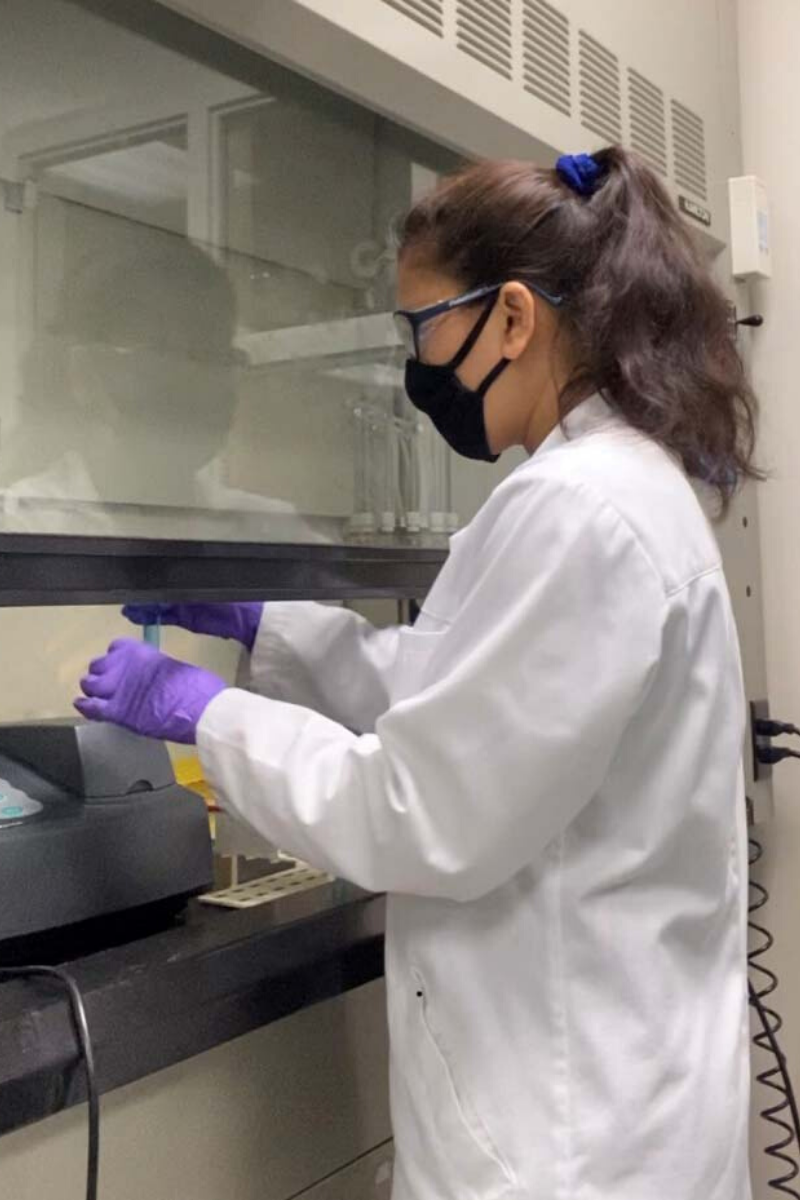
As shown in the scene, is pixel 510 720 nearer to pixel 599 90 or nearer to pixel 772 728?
pixel 599 90

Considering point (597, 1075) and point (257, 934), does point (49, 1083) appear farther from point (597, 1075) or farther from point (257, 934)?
point (597, 1075)

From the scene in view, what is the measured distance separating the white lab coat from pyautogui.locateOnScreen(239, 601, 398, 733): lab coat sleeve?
11.5 inches

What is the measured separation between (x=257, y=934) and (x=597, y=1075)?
308mm

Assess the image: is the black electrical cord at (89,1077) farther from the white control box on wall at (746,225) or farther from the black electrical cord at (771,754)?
the white control box on wall at (746,225)

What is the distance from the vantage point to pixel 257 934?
105 centimetres

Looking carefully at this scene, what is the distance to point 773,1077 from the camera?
1.90 meters

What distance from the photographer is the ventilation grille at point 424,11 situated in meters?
1.18

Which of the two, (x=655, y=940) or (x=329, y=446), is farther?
(x=329, y=446)

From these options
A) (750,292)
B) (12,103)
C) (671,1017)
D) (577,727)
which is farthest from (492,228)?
(750,292)

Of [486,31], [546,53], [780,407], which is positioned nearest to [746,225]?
[780,407]

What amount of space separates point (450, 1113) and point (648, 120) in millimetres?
1244

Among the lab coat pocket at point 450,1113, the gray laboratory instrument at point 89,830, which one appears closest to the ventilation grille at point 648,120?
the gray laboratory instrument at point 89,830

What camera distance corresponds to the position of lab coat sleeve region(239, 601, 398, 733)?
128 cm

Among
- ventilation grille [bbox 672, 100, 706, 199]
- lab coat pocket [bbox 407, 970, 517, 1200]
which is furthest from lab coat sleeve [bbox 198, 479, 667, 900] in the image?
ventilation grille [bbox 672, 100, 706, 199]
